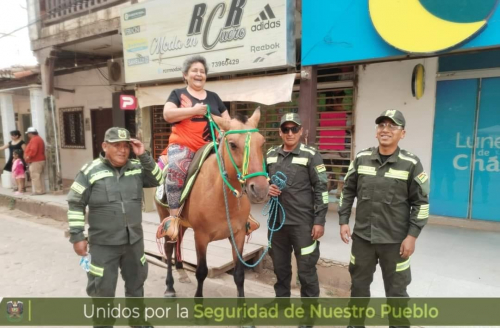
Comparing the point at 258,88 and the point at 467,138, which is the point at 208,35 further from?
the point at 467,138

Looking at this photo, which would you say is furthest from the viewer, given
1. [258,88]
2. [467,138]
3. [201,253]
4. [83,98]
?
[83,98]

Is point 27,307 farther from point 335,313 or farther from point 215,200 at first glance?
point 335,313

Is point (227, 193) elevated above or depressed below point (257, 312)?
above

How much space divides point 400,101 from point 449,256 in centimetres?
300

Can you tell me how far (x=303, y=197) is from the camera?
9.99 feet

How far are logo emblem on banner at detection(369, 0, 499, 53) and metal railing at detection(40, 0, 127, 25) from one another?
248 inches

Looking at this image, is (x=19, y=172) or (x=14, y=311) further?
(x=19, y=172)

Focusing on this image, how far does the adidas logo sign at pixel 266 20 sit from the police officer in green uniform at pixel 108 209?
143 inches

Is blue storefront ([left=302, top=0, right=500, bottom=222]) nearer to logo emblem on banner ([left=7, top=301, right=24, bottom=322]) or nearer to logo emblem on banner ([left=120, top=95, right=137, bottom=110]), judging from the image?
logo emblem on banner ([left=120, top=95, right=137, bottom=110])

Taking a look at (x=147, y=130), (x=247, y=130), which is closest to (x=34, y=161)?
(x=147, y=130)

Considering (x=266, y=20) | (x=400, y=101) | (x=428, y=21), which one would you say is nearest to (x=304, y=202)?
(x=428, y=21)

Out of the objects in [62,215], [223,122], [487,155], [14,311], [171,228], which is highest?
[223,122]

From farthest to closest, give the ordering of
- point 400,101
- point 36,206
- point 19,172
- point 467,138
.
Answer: point 19,172 → point 36,206 → point 400,101 → point 467,138

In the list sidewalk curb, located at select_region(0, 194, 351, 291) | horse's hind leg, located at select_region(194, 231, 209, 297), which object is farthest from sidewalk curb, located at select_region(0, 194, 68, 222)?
horse's hind leg, located at select_region(194, 231, 209, 297)
